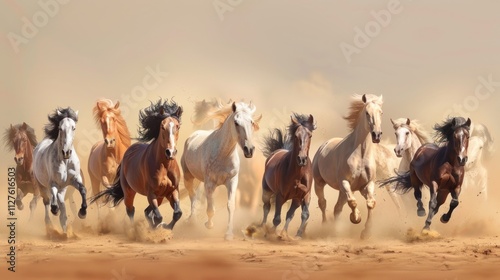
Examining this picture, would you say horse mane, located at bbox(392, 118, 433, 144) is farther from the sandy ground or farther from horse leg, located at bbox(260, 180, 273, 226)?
horse leg, located at bbox(260, 180, 273, 226)

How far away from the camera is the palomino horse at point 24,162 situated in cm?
2467

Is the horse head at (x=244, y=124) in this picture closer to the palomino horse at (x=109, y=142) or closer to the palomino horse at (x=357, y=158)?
the palomino horse at (x=357, y=158)

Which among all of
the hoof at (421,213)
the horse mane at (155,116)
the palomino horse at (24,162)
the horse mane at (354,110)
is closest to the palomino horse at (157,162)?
the horse mane at (155,116)

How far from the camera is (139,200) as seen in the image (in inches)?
1009

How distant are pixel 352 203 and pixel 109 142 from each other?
4653 millimetres

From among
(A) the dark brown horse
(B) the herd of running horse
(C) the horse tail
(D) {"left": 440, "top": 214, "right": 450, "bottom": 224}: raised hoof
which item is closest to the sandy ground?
(B) the herd of running horse

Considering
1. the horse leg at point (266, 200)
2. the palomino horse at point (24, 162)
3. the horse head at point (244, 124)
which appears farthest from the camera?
the palomino horse at point (24, 162)

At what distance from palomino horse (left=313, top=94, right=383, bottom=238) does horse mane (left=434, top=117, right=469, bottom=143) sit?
3.45 feet

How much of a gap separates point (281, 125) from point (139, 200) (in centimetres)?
412

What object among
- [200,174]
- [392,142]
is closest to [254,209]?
[200,174]

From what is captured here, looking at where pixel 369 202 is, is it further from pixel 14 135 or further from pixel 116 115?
pixel 14 135

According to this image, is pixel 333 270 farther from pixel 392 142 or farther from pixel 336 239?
pixel 392 142

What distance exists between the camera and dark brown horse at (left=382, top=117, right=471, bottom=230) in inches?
891

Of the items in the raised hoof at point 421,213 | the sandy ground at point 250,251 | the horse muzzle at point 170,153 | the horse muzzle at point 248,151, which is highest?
the horse muzzle at point 248,151
